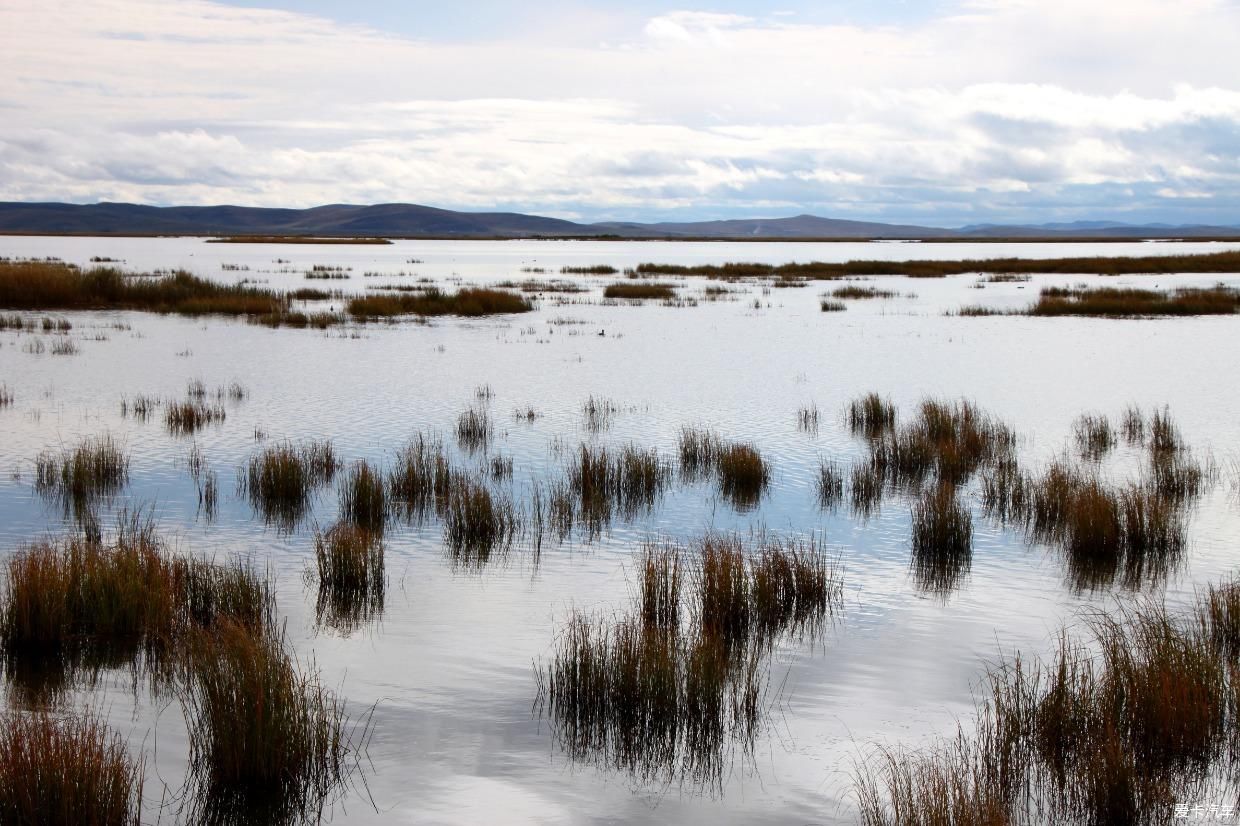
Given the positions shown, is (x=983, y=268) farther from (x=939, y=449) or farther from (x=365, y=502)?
(x=365, y=502)

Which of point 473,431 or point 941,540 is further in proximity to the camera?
point 473,431

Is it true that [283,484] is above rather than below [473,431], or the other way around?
below

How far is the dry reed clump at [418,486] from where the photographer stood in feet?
47.5

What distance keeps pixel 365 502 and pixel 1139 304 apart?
42.8m

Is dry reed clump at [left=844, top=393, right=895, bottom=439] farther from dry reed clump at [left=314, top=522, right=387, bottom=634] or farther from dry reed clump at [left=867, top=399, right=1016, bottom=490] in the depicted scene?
dry reed clump at [left=314, top=522, right=387, bottom=634]

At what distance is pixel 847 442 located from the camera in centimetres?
1998

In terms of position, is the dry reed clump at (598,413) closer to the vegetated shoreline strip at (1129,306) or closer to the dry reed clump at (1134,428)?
the dry reed clump at (1134,428)

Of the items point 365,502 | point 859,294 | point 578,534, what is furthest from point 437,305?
point 578,534

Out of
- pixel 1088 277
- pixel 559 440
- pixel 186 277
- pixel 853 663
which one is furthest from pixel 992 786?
pixel 1088 277

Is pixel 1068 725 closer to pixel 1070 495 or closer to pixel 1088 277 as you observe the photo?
pixel 1070 495

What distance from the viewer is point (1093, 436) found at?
64.5 ft

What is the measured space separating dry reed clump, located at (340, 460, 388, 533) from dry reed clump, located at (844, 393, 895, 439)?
33.4 feet

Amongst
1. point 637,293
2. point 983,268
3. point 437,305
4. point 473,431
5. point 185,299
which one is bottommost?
point 473,431

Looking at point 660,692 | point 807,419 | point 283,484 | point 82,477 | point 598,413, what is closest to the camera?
point 660,692
